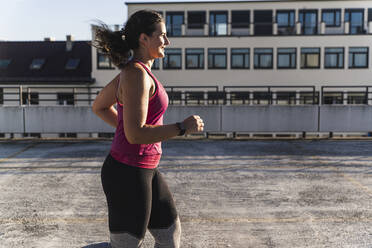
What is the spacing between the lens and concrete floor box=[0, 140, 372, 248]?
13.1 feet

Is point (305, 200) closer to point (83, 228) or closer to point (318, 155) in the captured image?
point (83, 228)

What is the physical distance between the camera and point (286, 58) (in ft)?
117

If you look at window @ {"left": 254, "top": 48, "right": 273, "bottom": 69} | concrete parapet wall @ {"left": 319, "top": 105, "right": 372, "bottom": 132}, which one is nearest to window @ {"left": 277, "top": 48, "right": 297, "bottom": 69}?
window @ {"left": 254, "top": 48, "right": 273, "bottom": 69}

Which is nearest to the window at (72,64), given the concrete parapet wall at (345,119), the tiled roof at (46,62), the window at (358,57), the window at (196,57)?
the tiled roof at (46,62)

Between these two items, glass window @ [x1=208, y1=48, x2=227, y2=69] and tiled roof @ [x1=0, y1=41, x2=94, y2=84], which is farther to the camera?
tiled roof @ [x1=0, y1=41, x2=94, y2=84]

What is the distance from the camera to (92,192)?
5699mm

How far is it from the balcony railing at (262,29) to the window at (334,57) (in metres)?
A: 1.59

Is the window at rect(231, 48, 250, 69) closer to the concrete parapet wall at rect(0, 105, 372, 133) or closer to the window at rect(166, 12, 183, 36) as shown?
the window at rect(166, 12, 183, 36)

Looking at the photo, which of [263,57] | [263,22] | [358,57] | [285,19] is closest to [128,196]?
[263,57]

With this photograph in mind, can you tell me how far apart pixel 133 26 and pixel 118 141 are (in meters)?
0.68

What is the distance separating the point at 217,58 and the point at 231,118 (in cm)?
2366

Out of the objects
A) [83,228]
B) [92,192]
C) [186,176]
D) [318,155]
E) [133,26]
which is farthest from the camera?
[318,155]

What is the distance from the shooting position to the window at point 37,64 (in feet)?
121

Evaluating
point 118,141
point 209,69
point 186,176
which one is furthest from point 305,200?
point 209,69
